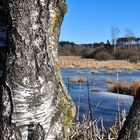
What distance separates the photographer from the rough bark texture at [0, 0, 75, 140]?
6.80ft

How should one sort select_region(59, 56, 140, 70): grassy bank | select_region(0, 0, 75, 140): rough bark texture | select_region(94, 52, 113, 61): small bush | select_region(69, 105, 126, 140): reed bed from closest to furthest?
select_region(0, 0, 75, 140): rough bark texture
select_region(69, 105, 126, 140): reed bed
select_region(59, 56, 140, 70): grassy bank
select_region(94, 52, 113, 61): small bush

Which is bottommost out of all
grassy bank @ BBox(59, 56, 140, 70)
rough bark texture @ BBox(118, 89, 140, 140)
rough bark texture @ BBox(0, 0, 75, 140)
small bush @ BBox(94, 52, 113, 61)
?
grassy bank @ BBox(59, 56, 140, 70)

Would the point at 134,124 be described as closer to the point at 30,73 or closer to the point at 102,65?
the point at 30,73

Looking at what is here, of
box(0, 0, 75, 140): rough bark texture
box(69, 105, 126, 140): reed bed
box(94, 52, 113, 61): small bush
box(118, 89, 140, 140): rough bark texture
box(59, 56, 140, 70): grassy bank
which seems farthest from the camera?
box(94, 52, 113, 61): small bush

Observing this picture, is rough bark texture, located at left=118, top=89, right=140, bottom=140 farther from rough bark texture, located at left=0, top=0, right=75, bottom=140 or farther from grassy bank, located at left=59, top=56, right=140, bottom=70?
grassy bank, located at left=59, top=56, right=140, bottom=70

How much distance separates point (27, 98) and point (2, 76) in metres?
0.17

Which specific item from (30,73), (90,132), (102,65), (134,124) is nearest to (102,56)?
(102,65)

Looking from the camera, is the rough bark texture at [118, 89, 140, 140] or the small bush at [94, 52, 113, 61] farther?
the small bush at [94, 52, 113, 61]

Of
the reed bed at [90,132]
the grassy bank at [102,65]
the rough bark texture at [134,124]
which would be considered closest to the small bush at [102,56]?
the grassy bank at [102,65]

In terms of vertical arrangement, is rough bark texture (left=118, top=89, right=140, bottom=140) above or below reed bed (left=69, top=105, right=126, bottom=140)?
above

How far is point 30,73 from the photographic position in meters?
2.10

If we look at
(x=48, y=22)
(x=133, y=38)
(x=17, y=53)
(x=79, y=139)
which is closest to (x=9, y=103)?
(x=17, y=53)

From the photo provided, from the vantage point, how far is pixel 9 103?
6.93 feet

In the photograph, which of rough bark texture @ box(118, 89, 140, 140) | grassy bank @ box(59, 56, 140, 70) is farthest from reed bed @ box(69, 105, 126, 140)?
grassy bank @ box(59, 56, 140, 70)
